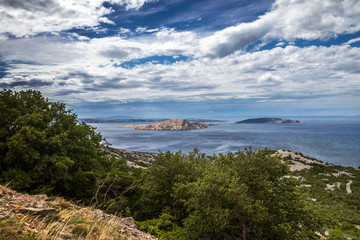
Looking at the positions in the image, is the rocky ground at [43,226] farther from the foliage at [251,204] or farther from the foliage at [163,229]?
the foliage at [251,204]

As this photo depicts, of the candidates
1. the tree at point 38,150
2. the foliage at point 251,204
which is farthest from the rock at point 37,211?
the tree at point 38,150

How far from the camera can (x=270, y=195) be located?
10641mm

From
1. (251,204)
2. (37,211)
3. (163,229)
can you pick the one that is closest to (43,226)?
(37,211)

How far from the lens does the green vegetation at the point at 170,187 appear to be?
10031mm

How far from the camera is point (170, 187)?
53.7ft

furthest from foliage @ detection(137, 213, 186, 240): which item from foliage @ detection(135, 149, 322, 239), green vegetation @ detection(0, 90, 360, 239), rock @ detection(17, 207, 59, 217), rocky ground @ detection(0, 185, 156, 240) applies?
rock @ detection(17, 207, 59, 217)

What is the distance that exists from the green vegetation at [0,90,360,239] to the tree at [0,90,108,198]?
0.22 ft

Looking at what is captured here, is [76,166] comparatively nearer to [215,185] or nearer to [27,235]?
[215,185]

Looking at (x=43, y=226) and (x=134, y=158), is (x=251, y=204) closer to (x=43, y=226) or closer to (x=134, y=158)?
(x=43, y=226)

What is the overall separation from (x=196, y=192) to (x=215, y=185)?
3.52 ft

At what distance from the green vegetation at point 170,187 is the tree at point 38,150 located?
7 cm

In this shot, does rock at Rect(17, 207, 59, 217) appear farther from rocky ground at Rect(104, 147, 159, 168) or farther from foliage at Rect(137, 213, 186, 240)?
rocky ground at Rect(104, 147, 159, 168)

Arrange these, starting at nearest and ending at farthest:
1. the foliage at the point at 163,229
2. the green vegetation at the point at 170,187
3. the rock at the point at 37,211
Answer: the rock at the point at 37,211 → the green vegetation at the point at 170,187 → the foliage at the point at 163,229

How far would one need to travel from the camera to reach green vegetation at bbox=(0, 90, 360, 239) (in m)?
10.0
